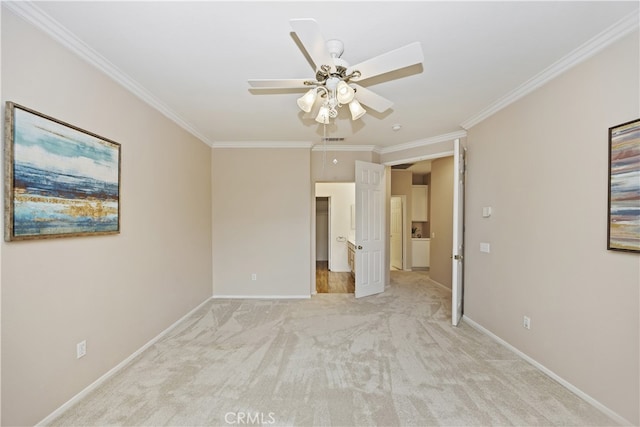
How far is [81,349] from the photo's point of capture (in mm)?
2102

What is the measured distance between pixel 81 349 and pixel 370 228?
3.94 metres

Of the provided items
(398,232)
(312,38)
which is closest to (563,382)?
(312,38)

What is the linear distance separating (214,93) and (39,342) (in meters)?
2.44

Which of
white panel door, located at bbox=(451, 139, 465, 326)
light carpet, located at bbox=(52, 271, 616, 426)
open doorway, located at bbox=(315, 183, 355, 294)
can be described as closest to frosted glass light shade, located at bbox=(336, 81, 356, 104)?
white panel door, located at bbox=(451, 139, 465, 326)

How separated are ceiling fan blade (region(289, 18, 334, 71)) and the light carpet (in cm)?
239

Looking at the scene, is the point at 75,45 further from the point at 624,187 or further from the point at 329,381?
the point at 624,187

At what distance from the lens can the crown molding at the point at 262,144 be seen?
15.3ft

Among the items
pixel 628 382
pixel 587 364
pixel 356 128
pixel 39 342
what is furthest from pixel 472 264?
pixel 39 342

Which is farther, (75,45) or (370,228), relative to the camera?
(370,228)

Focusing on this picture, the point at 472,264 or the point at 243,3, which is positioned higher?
the point at 243,3

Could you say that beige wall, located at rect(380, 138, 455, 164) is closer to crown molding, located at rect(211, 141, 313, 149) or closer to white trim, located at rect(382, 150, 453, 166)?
white trim, located at rect(382, 150, 453, 166)

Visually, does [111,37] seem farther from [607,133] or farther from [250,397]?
[607,133]

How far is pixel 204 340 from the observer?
309 cm

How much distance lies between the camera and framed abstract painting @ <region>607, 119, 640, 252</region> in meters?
1.75
